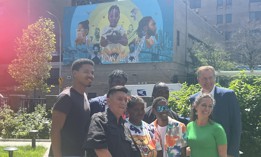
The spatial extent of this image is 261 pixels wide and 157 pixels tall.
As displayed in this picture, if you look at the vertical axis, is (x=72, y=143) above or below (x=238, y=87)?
below

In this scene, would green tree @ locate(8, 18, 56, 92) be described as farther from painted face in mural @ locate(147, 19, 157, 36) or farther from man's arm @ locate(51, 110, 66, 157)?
man's arm @ locate(51, 110, 66, 157)

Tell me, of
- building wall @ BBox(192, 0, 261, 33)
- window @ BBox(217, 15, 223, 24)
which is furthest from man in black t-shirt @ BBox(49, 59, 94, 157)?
window @ BBox(217, 15, 223, 24)

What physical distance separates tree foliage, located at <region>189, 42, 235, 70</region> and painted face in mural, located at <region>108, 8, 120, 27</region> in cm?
972

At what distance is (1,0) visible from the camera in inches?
1971

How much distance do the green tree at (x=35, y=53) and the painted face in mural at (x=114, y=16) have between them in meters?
10.8

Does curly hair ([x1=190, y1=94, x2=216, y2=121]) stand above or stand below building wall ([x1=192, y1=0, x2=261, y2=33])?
below

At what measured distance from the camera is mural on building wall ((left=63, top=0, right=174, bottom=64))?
36.4 m

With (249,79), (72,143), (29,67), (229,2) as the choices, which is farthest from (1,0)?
(72,143)

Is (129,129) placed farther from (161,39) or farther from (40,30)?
(161,39)

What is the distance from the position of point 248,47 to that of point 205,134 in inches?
1733

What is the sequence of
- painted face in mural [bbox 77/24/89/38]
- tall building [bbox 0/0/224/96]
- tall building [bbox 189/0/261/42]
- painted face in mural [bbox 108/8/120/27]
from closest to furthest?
1. tall building [bbox 0/0/224/96]
2. painted face in mural [bbox 108/8/120/27]
3. painted face in mural [bbox 77/24/89/38]
4. tall building [bbox 189/0/261/42]

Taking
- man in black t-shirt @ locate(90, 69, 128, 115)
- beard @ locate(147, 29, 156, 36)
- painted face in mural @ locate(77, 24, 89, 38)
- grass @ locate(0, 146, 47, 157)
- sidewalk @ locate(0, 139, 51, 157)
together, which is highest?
painted face in mural @ locate(77, 24, 89, 38)

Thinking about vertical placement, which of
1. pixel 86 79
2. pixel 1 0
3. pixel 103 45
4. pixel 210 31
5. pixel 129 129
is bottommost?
pixel 129 129

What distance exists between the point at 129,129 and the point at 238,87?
5202 mm
